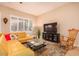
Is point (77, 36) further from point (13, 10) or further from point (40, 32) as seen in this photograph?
point (13, 10)

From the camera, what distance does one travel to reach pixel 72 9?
2.24 meters

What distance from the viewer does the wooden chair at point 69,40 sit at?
2.28 metres

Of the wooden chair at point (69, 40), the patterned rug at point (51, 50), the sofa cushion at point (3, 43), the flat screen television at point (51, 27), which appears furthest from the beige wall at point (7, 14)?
the wooden chair at point (69, 40)

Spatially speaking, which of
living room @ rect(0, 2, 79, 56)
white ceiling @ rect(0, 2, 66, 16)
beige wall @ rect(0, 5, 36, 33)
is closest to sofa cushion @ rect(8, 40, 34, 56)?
living room @ rect(0, 2, 79, 56)

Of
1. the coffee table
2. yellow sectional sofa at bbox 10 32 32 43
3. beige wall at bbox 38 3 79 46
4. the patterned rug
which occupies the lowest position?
the patterned rug

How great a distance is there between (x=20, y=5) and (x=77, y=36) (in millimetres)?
1268

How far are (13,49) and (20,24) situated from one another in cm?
52

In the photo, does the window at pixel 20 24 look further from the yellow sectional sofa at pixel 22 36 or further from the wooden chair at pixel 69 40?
the wooden chair at pixel 69 40

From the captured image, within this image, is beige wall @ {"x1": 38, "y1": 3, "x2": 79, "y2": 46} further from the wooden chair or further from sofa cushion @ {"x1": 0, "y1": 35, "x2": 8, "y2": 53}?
sofa cushion @ {"x1": 0, "y1": 35, "x2": 8, "y2": 53}

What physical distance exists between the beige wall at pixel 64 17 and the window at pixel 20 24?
0.22 m

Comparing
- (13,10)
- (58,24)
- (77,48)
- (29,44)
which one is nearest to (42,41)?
(29,44)

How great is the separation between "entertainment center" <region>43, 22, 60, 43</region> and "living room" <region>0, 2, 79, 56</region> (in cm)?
5

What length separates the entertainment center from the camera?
2374 mm

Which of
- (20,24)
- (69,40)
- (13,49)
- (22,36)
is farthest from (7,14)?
(69,40)
